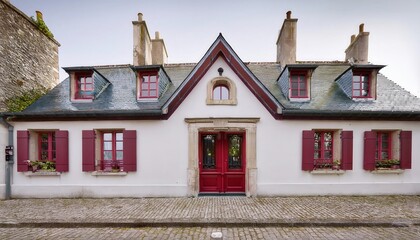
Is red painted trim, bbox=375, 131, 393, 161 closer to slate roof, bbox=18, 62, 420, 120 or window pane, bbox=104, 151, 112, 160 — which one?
slate roof, bbox=18, 62, 420, 120

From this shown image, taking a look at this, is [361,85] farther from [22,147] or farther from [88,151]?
[22,147]

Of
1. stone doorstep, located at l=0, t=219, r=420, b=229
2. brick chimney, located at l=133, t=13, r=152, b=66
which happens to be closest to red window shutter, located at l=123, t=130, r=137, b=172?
stone doorstep, located at l=0, t=219, r=420, b=229

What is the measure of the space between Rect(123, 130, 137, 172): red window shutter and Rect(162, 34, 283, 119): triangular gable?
1.55 metres

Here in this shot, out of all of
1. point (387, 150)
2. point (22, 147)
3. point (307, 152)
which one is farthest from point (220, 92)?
point (22, 147)

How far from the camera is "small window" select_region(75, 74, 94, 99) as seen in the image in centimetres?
873

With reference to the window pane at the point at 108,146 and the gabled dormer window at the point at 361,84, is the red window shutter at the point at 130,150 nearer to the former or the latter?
the window pane at the point at 108,146

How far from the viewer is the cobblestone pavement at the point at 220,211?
545 cm

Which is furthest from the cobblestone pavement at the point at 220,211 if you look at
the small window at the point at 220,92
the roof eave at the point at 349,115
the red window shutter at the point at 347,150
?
the small window at the point at 220,92

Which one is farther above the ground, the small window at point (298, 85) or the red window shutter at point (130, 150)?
the small window at point (298, 85)

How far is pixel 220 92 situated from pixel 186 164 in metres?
3.05

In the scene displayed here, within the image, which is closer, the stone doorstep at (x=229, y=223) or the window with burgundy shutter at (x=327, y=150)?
the stone doorstep at (x=229, y=223)

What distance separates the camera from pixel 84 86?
29.1 ft

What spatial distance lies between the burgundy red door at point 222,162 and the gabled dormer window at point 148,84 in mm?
2822

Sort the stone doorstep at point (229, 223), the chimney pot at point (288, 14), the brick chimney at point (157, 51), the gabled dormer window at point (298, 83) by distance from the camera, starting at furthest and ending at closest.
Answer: the brick chimney at point (157, 51)
the chimney pot at point (288, 14)
the gabled dormer window at point (298, 83)
the stone doorstep at point (229, 223)
